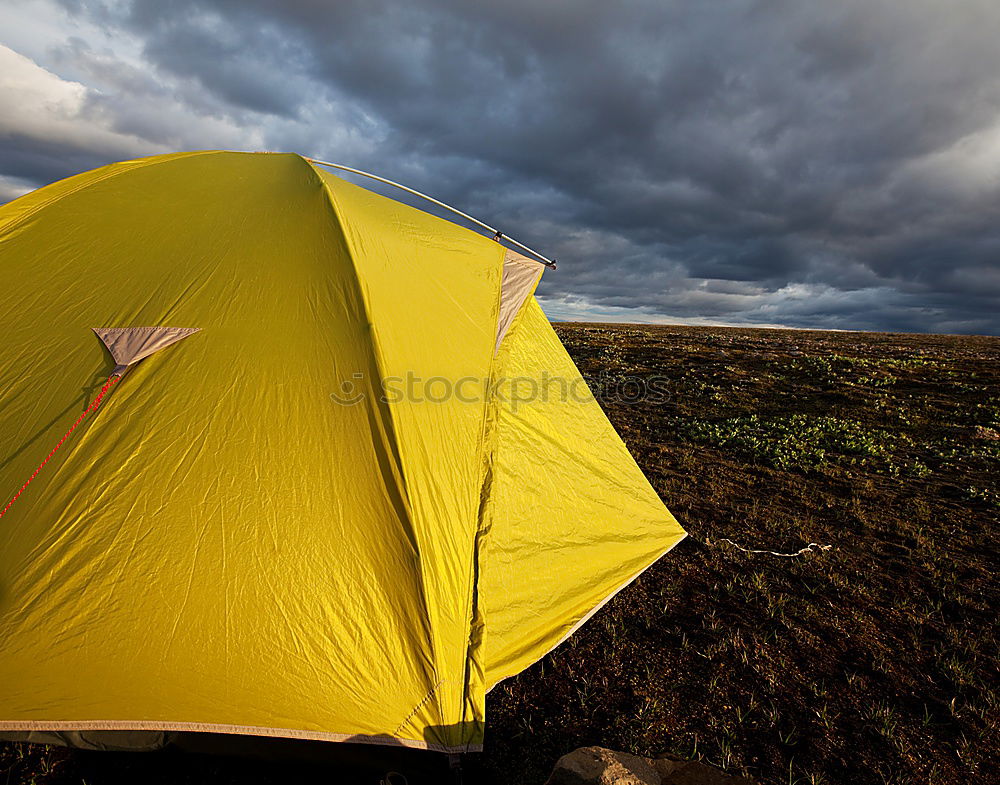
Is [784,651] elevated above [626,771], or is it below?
below

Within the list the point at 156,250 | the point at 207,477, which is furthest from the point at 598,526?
the point at 156,250

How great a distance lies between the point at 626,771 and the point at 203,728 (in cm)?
251

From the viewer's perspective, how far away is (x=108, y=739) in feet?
10.2

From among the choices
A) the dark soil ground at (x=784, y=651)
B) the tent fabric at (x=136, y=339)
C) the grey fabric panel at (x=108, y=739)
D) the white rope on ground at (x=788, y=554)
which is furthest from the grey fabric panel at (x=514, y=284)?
the white rope on ground at (x=788, y=554)

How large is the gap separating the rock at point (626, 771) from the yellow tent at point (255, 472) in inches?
28.2

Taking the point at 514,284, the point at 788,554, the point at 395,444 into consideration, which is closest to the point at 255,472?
the point at 395,444

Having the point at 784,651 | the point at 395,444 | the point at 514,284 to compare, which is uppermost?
the point at 514,284

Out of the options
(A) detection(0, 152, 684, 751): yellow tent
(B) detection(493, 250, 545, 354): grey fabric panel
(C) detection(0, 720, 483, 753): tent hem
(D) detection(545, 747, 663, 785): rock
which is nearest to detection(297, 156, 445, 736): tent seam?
(A) detection(0, 152, 684, 751): yellow tent

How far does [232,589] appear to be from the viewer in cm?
303

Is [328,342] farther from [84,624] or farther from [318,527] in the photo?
[84,624]

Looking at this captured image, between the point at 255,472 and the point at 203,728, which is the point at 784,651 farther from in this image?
the point at 255,472

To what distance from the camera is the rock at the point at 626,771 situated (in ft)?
9.01

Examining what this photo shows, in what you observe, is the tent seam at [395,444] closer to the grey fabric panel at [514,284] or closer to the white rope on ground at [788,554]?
the grey fabric panel at [514,284]

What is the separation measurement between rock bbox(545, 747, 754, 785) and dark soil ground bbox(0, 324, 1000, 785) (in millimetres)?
712
